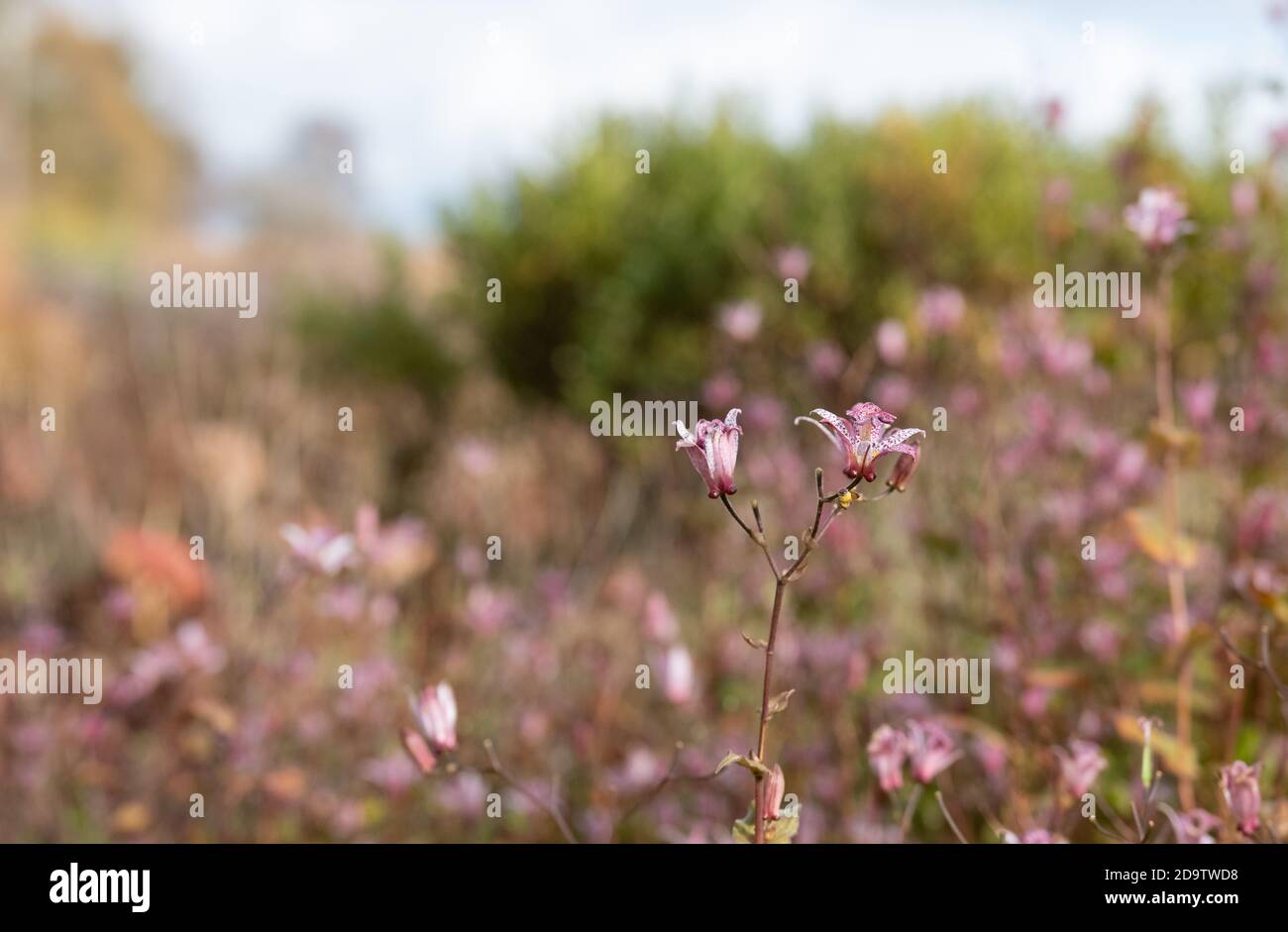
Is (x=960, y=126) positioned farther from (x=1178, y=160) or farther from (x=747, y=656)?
(x=747, y=656)

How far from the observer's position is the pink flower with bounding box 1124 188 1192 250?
2008mm

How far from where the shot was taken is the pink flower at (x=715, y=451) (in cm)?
124

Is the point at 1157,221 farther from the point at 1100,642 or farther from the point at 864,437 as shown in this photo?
the point at 864,437

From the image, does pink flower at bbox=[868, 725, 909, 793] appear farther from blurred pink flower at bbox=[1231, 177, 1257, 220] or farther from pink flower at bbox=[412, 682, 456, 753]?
blurred pink flower at bbox=[1231, 177, 1257, 220]

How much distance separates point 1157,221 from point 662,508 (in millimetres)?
3947

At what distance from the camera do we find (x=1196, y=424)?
9.07ft

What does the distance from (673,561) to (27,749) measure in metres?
2.69

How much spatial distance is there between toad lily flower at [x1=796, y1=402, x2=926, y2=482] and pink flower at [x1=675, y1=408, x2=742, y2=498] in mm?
83

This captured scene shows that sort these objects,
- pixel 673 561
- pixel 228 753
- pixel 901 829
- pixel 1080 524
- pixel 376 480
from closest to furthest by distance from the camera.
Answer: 1. pixel 901 829
2. pixel 228 753
3. pixel 1080 524
4. pixel 673 561
5. pixel 376 480

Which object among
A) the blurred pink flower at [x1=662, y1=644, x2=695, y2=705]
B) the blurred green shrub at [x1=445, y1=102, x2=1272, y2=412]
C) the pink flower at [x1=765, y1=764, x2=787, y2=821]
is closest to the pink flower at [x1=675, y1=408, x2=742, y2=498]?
the pink flower at [x1=765, y1=764, x2=787, y2=821]

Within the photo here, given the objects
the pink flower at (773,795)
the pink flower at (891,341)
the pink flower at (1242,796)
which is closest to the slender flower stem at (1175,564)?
the pink flower at (1242,796)

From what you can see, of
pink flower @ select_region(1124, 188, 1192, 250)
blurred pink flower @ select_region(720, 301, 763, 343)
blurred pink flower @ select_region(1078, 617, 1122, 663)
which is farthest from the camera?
blurred pink flower @ select_region(720, 301, 763, 343)

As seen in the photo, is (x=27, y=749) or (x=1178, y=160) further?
(x=1178, y=160)
